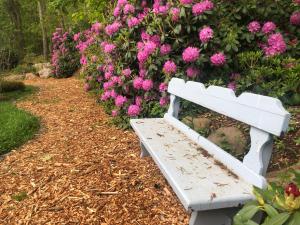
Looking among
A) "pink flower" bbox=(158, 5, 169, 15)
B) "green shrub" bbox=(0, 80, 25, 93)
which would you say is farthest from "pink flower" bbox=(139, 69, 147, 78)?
"green shrub" bbox=(0, 80, 25, 93)

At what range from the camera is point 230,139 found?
120 inches

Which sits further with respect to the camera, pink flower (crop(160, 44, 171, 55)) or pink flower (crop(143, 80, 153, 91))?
pink flower (crop(143, 80, 153, 91))

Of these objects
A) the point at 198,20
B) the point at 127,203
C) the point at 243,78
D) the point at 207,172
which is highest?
the point at 198,20

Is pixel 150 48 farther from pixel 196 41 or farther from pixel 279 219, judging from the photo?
pixel 279 219


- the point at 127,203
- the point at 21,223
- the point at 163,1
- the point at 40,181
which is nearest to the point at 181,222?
the point at 127,203

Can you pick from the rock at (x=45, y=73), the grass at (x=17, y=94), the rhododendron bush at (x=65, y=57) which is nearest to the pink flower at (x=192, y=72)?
the grass at (x=17, y=94)

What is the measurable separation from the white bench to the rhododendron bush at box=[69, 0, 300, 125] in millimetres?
1357

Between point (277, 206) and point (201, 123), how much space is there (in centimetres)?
195

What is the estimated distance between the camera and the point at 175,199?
302 cm

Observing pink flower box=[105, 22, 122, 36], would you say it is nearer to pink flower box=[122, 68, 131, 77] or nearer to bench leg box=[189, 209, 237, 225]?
pink flower box=[122, 68, 131, 77]

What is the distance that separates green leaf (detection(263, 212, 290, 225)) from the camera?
155cm

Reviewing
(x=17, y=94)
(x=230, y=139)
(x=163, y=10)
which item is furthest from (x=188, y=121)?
(x=17, y=94)

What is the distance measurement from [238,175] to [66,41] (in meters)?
10.9

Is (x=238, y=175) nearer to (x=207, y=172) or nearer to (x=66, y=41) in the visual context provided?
A: (x=207, y=172)
